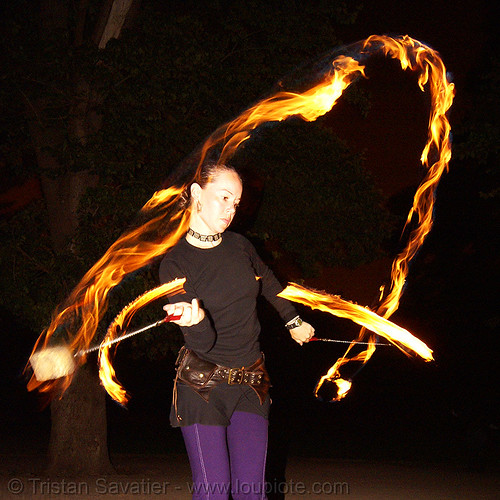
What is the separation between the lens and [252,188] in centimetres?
1182

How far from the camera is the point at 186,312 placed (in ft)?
12.6

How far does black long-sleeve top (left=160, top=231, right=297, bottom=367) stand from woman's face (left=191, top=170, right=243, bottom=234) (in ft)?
0.46

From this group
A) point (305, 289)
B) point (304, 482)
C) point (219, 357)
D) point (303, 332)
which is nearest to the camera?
point (219, 357)

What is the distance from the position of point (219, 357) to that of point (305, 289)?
1.11 m

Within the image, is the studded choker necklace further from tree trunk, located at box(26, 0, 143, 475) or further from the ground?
tree trunk, located at box(26, 0, 143, 475)

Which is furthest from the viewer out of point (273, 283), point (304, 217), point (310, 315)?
point (310, 315)

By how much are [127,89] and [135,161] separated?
964 mm

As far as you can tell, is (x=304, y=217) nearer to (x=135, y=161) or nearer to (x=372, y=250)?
(x=372, y=250)

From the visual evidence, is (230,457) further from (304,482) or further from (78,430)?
(78,430)

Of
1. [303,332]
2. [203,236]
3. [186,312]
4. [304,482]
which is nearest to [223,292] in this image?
[203,236]

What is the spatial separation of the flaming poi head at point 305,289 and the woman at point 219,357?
1.04 feet

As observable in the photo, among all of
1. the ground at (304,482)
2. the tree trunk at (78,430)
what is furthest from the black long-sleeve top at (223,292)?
the tree trunk at (78,430)

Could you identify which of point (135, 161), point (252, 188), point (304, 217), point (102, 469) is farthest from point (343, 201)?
point (102, 469)

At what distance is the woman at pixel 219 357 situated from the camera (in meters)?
4.11
